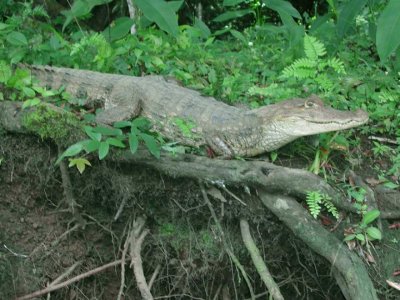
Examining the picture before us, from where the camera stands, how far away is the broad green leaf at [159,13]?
2.33 metres

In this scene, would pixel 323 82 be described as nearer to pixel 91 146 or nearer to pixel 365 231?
pixel 365 231

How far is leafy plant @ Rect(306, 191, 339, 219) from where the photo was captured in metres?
3.24

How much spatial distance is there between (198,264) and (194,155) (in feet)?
2.57

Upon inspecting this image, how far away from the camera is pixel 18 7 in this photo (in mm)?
6098

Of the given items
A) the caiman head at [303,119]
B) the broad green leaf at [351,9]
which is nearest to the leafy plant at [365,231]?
the caiman head at [303,119]

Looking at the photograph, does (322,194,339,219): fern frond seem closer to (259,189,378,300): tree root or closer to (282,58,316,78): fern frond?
(259,189,378,300): tree root

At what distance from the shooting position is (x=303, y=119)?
145 inches

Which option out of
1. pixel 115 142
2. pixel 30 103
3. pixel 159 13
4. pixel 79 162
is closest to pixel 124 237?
pixel 79 162

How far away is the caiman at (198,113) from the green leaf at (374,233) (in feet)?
2.38

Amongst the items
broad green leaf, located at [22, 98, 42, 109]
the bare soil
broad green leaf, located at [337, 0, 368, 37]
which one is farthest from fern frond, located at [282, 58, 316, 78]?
broad green leaf, located at [22, 98, 42, 109]

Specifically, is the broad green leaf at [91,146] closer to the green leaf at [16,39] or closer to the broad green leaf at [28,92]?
the broad green leaf at [28,92]

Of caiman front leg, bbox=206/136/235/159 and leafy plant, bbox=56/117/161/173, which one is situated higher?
leafy plant, bbox=56/117/161/173

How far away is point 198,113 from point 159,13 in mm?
1617

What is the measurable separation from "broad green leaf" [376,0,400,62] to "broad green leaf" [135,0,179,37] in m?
0.96
